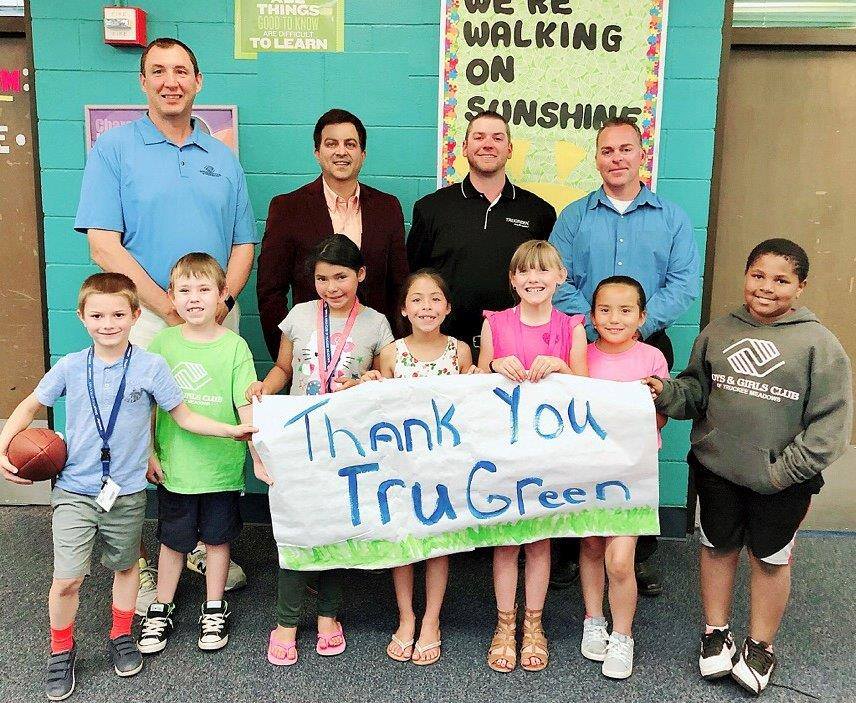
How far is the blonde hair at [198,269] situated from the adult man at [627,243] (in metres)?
1.21

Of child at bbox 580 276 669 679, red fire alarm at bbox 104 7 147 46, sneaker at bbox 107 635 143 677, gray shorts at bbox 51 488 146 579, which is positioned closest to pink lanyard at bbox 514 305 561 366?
child at bbox 580 276 669 679

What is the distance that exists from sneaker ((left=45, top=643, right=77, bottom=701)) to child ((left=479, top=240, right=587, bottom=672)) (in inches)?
51.4

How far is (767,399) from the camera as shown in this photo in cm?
214

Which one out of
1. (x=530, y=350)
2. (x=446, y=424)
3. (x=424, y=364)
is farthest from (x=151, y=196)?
(x=530, y=350)

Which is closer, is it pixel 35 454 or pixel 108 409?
pixel 35 454

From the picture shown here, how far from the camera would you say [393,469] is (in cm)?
221

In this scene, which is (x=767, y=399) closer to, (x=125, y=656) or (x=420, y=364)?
(x=420, y=364)

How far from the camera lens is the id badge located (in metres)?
2.14

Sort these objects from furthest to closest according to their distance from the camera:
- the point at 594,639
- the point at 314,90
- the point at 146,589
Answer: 1. the point at 314,90
2. the point at 146,589
3. the point at 594,639

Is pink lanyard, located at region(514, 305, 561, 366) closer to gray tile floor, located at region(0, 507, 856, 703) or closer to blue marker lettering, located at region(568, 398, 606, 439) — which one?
blue marker lettering, located at region(568, 398, 606, 439)

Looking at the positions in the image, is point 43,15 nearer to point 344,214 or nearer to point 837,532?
point 344,214

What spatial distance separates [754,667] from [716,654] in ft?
0.37

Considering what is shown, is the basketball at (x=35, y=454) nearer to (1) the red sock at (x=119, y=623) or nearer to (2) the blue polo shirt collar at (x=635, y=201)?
(1) the red sock at (x=119, y=623)

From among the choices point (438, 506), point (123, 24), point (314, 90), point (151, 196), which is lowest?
point (438, 506)
